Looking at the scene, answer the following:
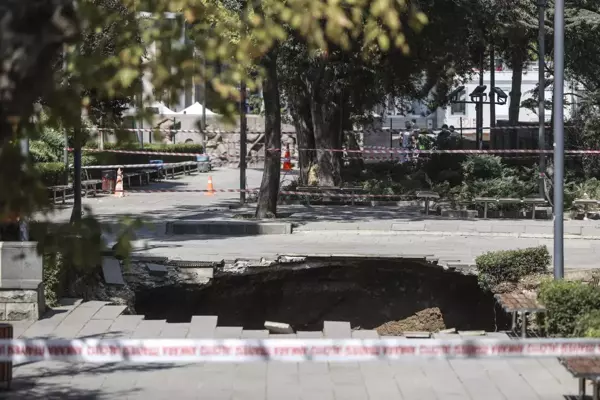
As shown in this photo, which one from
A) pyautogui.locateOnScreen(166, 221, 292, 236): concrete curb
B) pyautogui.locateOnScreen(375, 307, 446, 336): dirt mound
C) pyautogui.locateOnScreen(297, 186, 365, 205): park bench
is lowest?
pyautogui.locateOnScreen(375, 307, 446, 336): dirt mound

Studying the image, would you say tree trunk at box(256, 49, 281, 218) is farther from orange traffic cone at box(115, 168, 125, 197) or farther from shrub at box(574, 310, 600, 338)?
shrub at box(574, 310, 600, 338)

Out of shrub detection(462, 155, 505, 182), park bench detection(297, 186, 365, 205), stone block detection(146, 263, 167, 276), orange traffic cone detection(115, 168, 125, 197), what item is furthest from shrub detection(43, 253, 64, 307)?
orange traffic cone detection(115, 168, 125, 197)

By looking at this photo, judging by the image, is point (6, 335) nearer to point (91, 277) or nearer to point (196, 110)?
point (91, 277)

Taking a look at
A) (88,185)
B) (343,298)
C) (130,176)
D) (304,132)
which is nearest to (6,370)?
(343,298)

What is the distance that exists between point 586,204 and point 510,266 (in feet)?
29.8

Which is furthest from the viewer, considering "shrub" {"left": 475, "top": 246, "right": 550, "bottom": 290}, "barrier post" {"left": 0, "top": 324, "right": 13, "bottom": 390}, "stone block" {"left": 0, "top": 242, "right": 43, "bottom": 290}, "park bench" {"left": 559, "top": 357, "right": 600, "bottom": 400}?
"shrub" {"left": 475, "top": 246, "right": 550, "bottom": 290}

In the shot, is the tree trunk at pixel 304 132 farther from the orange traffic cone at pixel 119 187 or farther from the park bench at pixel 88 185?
the park bench at pixel 88 185

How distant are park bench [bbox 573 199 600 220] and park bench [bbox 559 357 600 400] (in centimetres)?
1458

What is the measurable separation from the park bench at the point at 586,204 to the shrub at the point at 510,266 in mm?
8419

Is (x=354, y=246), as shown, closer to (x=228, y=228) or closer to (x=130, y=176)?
(x=228, y=228)

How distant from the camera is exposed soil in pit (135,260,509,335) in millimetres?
14922

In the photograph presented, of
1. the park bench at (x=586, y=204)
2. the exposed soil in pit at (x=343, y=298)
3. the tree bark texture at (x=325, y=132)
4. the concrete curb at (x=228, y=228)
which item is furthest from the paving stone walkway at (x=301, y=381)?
the tree bark texture at (x=325, y=132)

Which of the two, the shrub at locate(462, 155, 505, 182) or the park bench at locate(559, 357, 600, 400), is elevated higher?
the shrub at locate(462, 155, 505, 182)

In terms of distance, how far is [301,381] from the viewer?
29.4ft
